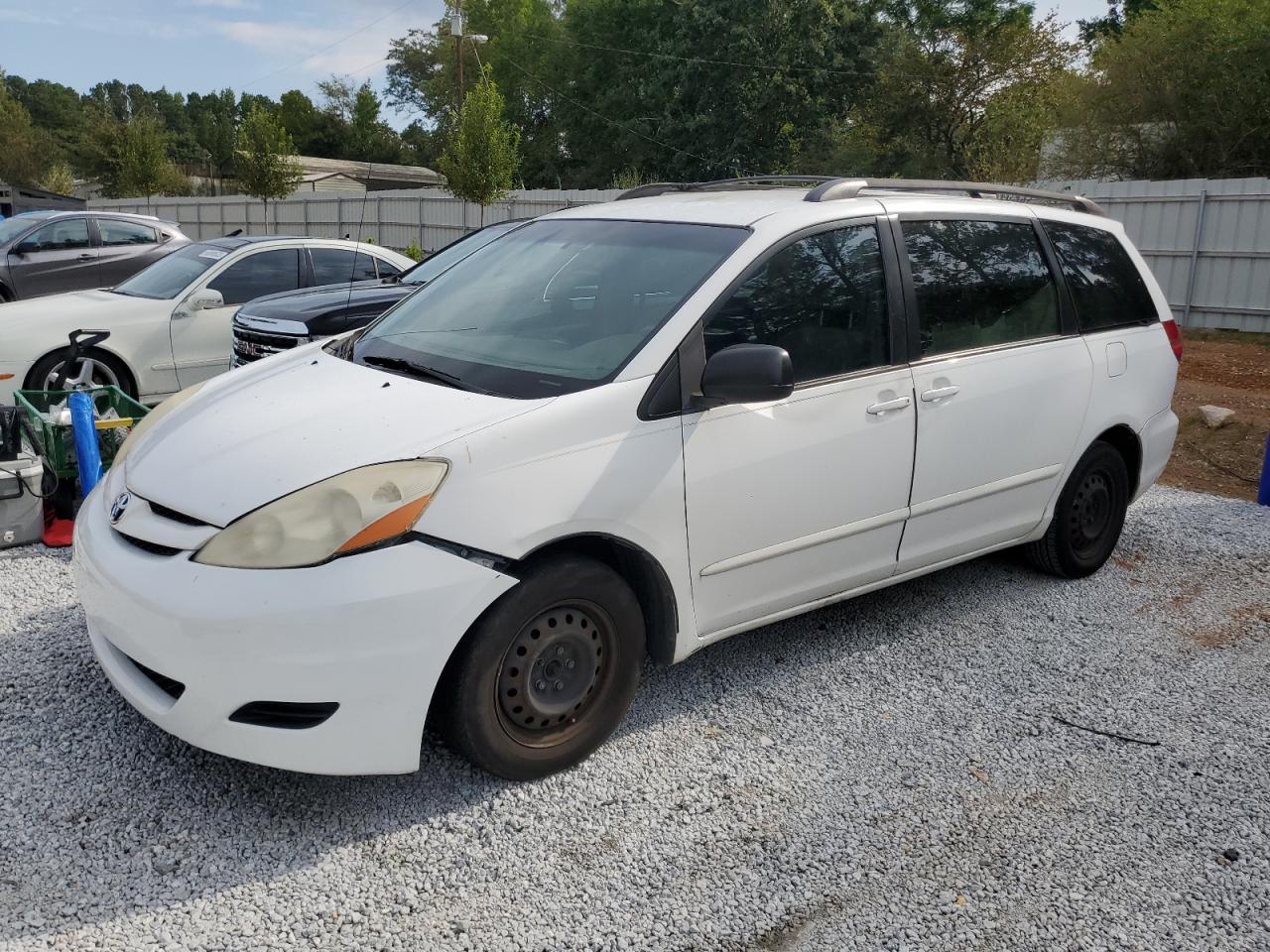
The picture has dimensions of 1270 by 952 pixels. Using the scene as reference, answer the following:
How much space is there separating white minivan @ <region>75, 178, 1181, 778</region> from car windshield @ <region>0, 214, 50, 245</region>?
12816 mm

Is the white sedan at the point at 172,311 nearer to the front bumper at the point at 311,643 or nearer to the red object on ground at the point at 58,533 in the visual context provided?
the red object on ground at the point at 58,533

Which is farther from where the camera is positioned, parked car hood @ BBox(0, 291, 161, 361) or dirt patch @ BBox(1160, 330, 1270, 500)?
dirt patch @ BBox(1160, 330, 1270, 500)

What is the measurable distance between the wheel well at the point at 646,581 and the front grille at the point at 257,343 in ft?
14.6

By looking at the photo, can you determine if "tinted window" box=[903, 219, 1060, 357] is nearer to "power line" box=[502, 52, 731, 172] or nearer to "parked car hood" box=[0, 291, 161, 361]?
"parked car hood" box=[0, 291, 161, 361]

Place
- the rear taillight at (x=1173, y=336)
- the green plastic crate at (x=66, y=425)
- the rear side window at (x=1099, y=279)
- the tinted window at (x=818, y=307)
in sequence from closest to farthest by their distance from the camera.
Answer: the tinted window at (x=818, y=307)
the rear side window at (x=1099, y=279)
the rear taillight at (x=1173, y=336)
the green plastic crate at (x=66, y=425)

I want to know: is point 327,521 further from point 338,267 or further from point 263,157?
point 263,157

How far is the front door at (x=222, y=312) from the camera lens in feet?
29.0

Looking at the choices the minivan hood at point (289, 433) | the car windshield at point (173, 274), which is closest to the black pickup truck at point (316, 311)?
the car windshield at point (173, 274)

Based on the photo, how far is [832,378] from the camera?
3.88 meters

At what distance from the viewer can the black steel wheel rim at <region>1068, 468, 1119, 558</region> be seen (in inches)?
203

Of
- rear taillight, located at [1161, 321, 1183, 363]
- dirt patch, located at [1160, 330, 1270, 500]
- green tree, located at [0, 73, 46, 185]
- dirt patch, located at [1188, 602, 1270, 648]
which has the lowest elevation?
dirt patch, located at [1188, 602, 1270, 648]

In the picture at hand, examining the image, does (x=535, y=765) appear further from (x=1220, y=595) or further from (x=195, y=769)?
(x=1220, y=595)

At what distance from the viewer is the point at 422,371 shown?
3621 mm

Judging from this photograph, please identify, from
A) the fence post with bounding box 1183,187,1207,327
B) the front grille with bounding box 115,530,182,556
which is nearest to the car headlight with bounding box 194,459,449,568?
the front grille with bounding box 115,530,182,556
